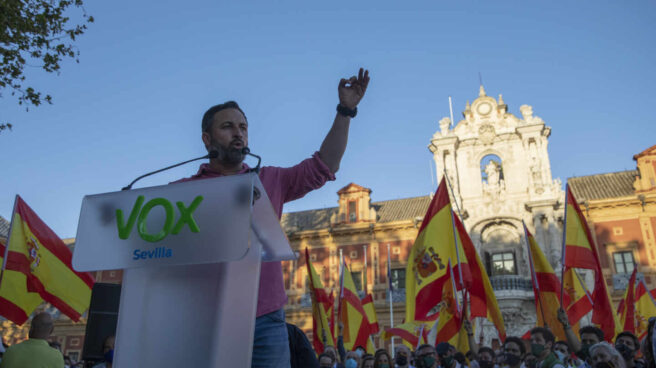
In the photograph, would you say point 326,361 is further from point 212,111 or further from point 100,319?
point 212,111

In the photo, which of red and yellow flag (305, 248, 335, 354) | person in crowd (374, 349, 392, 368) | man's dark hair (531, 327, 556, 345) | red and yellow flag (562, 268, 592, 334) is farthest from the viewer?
red and yellow flag (305, 248, 335, 354)

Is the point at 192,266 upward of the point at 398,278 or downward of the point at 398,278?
downward

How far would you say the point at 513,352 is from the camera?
312 inches

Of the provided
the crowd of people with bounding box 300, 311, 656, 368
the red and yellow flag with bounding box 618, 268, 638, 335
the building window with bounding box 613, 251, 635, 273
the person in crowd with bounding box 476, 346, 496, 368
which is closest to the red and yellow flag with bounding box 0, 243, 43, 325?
the crowd of people with bounding box 300, 311, 656, 368

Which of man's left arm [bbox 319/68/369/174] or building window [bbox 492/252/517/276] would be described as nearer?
man's left arm [bbox 319/68/369/174]

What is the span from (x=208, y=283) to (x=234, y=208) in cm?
26

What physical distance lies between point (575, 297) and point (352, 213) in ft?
60.2

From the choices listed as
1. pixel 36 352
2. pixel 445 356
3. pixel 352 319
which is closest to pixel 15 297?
pixel 36 352

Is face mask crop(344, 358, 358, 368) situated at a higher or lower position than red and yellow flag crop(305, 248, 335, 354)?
lower

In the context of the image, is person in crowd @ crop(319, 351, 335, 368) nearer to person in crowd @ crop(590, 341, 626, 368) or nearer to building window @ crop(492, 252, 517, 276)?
person in crowd @ crop(590, 341, 626, 368)

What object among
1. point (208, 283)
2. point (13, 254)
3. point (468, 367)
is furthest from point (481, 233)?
point (208, 283)

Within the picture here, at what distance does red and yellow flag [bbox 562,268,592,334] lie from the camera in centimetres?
1191

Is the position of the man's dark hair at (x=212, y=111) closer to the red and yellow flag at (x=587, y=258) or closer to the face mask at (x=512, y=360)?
the face mask at (x=512, y=360)

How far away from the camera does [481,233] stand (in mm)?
25859
